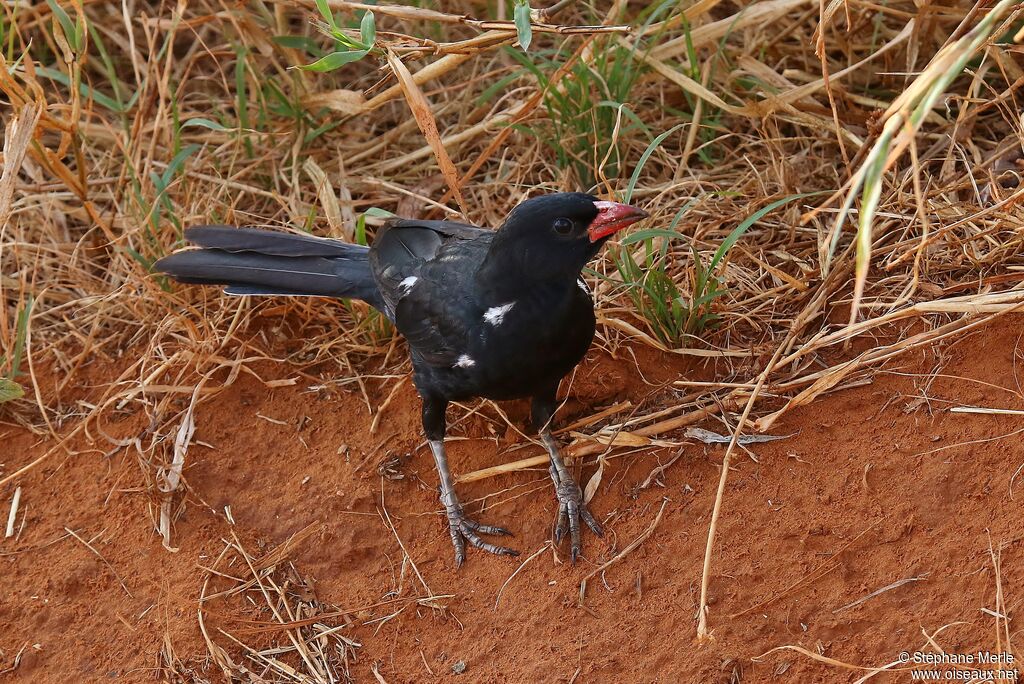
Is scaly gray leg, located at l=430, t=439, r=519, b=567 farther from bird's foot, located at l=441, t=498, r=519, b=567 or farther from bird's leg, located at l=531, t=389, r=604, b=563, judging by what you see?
bird's leg, located at l=531, t=389, r=604, b=563

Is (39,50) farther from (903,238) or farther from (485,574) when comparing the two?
(903,238)

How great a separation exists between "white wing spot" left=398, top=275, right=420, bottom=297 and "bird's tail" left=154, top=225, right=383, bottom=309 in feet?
0.64

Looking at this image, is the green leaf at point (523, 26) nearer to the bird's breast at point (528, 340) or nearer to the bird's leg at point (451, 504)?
the bird's breast at point (528, 340)

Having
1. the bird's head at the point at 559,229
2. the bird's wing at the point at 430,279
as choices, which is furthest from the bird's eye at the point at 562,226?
the bird's wing at the point at 430,279

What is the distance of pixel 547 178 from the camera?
14.3 ft

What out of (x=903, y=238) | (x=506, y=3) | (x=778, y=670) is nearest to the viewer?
(x=778, y=670)

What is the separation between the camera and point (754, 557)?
117 inches

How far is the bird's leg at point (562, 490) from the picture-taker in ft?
10.5

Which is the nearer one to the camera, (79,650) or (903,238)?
(79,650)

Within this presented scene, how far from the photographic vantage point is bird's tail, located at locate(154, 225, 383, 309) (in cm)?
361

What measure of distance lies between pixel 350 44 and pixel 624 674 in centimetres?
199

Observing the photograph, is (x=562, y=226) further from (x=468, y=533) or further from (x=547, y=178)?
(x=547, y=178)

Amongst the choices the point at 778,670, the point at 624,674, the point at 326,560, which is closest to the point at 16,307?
the point at 326,560

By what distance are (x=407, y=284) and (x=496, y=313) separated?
43 centimetres
